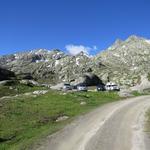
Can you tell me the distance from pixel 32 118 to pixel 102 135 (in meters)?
17.4

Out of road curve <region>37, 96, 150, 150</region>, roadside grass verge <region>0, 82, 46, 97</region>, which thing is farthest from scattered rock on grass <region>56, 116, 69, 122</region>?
roadside grass verge <region>0, 82, 46, 97</region>

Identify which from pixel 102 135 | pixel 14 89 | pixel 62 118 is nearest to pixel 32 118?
pixel 62 118

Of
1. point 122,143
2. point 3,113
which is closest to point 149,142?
point 122,143

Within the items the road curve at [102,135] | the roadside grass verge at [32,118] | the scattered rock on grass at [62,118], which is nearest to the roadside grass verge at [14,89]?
the roadside grass verge at [32,118]

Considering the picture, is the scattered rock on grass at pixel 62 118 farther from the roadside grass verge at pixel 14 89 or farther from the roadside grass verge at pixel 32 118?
the roadside grass verge at pixel 14 89

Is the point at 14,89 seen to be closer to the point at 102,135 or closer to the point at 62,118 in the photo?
the point at 62,118

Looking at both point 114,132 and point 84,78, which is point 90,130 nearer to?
point 114,132

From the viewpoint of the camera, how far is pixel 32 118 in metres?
47.3

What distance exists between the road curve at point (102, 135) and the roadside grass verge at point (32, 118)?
178 cm

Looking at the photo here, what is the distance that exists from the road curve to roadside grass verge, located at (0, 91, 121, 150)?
5.85 ft

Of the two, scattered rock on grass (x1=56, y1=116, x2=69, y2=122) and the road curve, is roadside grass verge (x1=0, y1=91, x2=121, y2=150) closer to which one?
scattered rock on grass (x1=56, y1=116, x2=69, y2=122)

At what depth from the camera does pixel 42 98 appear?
242 ft

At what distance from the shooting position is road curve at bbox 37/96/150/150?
27250mm

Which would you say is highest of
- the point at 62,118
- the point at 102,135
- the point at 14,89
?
the point at 14,89
